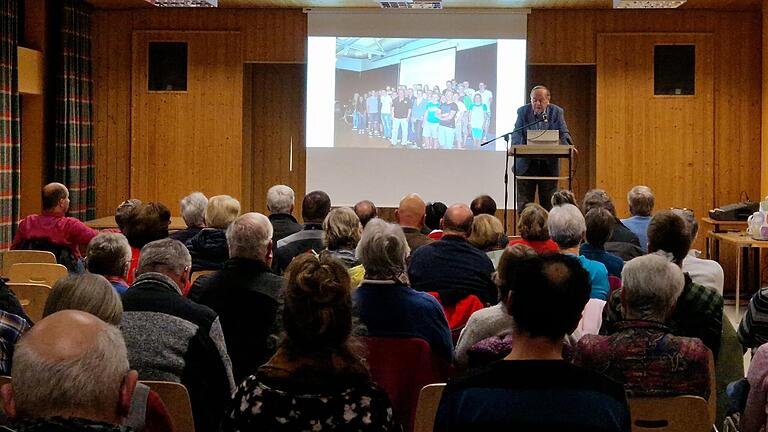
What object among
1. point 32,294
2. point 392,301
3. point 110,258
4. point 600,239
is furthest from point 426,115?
point 392,301

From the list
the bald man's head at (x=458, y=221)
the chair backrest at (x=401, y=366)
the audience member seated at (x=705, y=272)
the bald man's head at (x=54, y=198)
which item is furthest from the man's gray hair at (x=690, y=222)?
the bald man's head at (x=54, y=198)

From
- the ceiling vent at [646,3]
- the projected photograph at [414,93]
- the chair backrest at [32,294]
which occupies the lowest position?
the chair backrest at [32,294]

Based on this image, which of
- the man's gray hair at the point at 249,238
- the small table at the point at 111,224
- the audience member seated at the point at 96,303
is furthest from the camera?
the small table at the point at 111,224

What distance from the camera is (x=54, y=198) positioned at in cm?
650

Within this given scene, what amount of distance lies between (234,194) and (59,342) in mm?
9554

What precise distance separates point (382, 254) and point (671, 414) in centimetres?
127

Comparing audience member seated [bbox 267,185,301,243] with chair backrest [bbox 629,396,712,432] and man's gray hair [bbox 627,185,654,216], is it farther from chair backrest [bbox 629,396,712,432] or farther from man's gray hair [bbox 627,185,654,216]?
chair backrest [bbox 629,396,712,432]

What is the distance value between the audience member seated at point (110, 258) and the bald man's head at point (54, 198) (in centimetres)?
299

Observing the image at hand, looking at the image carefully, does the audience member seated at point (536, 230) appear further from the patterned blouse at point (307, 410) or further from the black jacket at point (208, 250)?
the patterned blouse at point (307, 410)

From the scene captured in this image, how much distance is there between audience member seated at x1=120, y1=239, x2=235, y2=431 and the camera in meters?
2.98

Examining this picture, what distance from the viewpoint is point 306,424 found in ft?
7.11

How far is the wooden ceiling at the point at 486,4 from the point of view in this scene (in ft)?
34.4

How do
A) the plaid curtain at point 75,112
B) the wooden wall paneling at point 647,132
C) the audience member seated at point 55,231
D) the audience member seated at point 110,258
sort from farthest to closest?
the wooden wall paneling at point 647,132, the plaid curtain at point 75,112, the audience member seated at point 55,231, the audience member seated at point 110,258

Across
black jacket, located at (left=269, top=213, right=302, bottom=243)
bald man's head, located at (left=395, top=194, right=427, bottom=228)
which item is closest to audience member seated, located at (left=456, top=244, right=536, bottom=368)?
bald man's head, located at (left=395, top=194, right=427, bottom=228)
